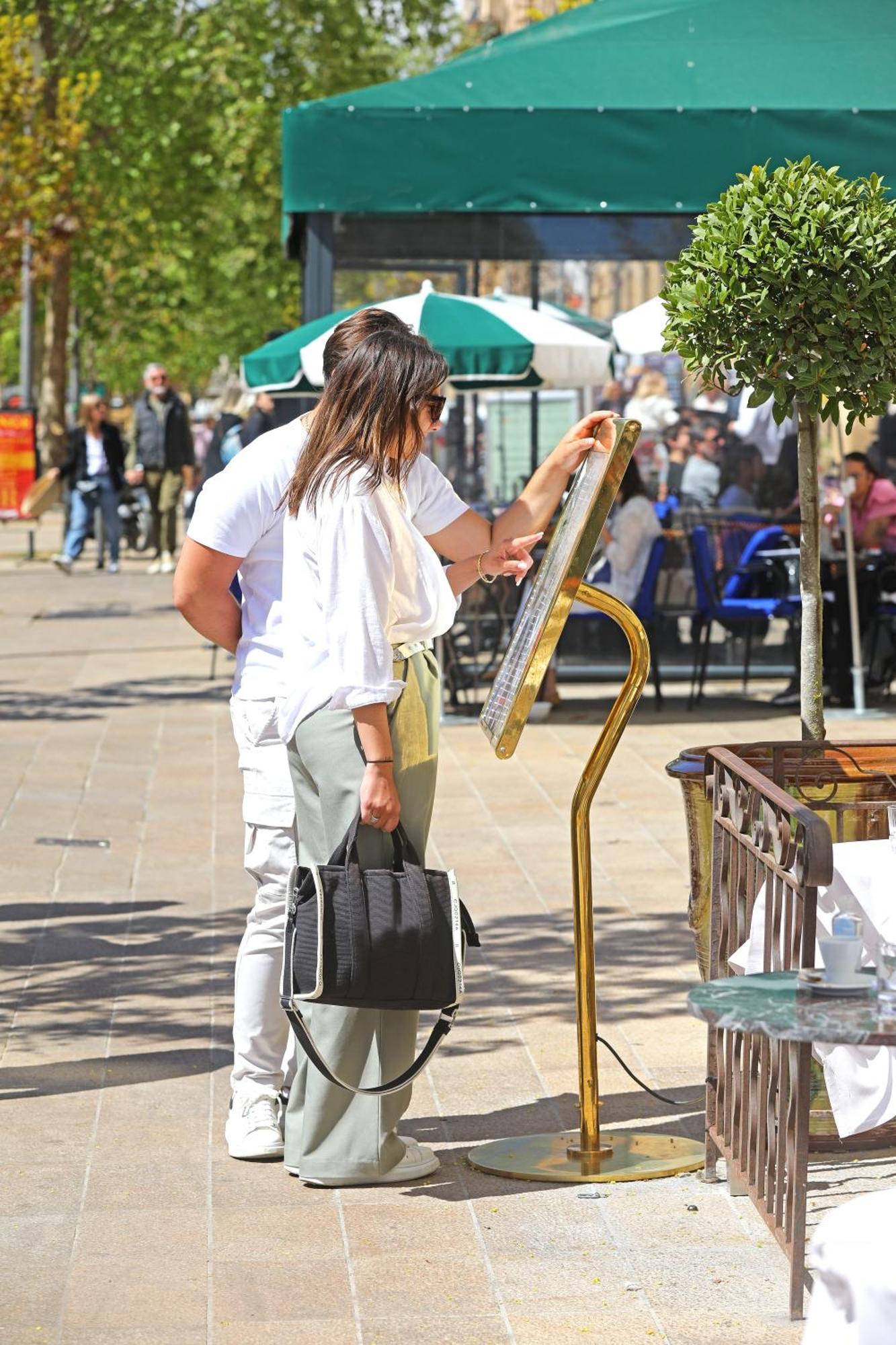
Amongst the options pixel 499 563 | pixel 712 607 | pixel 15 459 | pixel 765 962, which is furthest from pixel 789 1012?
pixel 15 459

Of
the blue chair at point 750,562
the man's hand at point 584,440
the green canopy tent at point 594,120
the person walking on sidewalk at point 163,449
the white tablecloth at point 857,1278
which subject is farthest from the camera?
the person walking on sidewalk at point 163,449

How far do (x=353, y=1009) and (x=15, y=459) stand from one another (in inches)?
855

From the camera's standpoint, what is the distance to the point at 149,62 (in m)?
30.8

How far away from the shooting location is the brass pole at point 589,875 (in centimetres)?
A: 446

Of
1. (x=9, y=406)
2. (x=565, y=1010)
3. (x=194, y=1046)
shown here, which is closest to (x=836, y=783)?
→ (x=565, y=1010)

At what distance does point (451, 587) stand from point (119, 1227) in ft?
5.29

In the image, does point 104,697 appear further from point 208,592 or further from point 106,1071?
point 208,592

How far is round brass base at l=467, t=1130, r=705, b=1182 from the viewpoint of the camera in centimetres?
449

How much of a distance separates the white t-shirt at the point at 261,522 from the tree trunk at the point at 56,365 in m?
27.9

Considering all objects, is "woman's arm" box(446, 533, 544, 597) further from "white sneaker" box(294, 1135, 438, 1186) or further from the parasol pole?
the parasol pole

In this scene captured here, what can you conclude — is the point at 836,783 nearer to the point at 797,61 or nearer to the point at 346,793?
the point at 346,793

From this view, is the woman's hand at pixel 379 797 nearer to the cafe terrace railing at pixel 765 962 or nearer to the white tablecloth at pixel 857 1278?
the cafe terrace railing at pixel 765 962

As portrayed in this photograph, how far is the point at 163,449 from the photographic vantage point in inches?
861

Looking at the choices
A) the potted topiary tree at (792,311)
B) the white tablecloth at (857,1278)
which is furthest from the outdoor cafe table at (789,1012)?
the potted topiary tree at (792,311)
